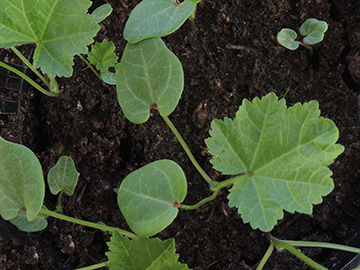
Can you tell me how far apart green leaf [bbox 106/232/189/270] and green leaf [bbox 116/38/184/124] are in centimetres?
29

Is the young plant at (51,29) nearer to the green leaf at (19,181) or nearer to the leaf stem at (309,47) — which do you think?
the green leaf at (19,181)

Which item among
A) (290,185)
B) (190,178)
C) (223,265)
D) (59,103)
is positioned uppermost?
(290,185)

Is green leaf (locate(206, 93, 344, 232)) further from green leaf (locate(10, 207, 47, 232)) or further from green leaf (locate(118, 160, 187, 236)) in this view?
green leaf (locate(10, 207, 47, 232))

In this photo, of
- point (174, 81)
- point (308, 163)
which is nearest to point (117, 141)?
point (174, 81)

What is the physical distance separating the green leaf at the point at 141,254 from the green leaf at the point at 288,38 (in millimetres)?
686

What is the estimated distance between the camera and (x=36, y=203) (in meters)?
1.03

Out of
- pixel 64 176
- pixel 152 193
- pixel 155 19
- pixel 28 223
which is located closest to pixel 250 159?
pixel 152 193

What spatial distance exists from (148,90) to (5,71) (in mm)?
532

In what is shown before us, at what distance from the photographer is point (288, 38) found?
1.32 meters

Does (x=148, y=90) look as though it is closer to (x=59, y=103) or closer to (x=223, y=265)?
(x=59, y=103)

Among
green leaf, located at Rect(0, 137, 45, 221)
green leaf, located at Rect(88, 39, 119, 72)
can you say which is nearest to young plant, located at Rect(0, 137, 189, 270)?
green leaf, located at Rect(0, 137, 45, 221)

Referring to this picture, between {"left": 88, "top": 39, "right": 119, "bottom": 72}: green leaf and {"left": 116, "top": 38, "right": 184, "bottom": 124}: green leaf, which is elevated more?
{"left": 116, "top": 38, "right": 184, "bottom": 124}: green leaf

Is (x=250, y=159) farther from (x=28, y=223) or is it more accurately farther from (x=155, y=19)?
(x=28, y=223)

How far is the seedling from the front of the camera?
130 cm
